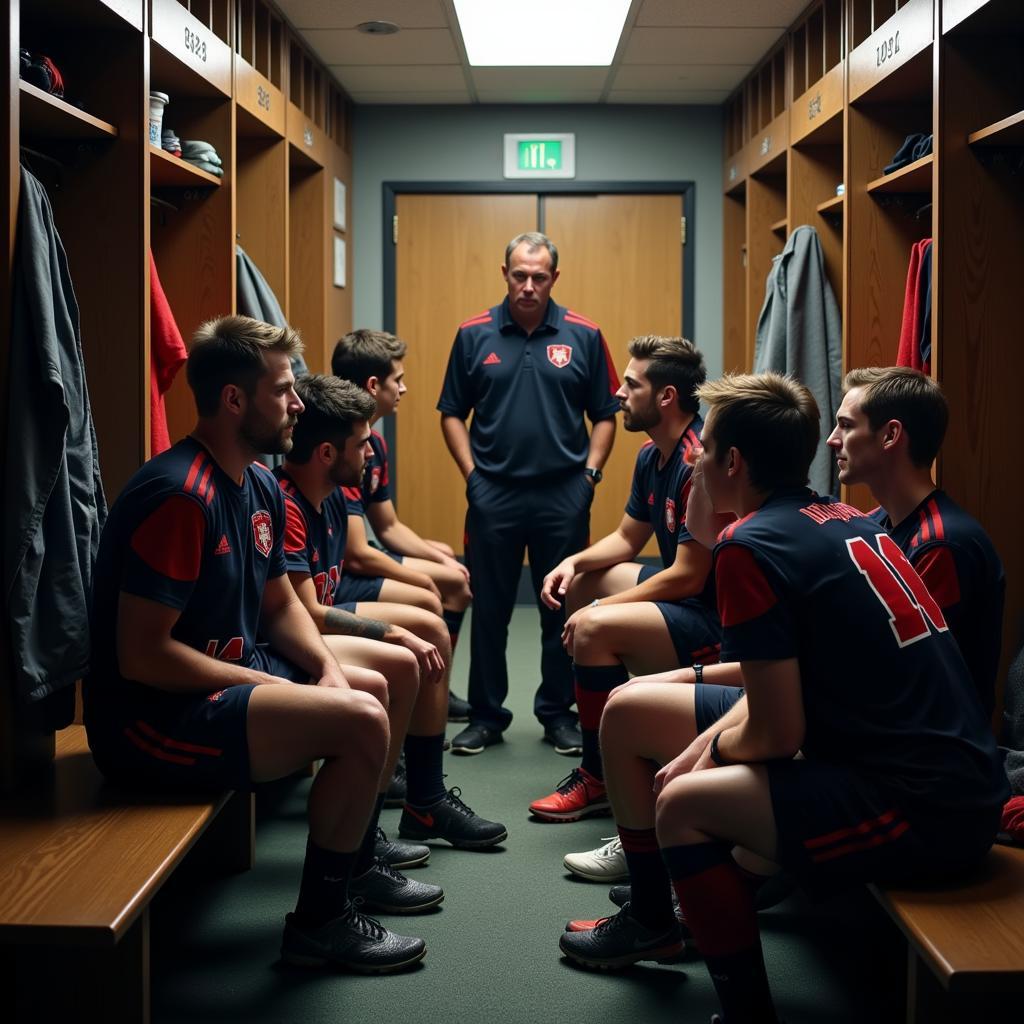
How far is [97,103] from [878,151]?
2315 millimetres

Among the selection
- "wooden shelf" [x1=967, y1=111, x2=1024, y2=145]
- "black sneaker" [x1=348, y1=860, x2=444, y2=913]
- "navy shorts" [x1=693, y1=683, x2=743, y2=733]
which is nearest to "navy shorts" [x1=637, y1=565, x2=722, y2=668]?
"navy shorts" [x1=693, y1=683, x2=743, y2=733]

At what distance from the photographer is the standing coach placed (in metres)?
3.83

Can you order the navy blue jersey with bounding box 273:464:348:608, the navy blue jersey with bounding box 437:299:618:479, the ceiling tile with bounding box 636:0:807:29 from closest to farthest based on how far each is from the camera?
the navy blue jersey with bounding box 273:464:348:608, the navy blue jersey with bounding box 437:299:618:479, the ceiling tile with bounding box 636:0:807:29

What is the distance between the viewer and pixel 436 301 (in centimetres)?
632

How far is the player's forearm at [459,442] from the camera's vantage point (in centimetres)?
404

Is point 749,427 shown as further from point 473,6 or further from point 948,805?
point 473,6

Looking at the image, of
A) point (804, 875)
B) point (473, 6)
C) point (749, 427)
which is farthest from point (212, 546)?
point (473, 6)

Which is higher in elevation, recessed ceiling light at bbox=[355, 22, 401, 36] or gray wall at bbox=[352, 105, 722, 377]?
recessed ceiling light at bbox=[355, 22, 401, 36]

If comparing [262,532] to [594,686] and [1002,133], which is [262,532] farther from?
[1002,133]

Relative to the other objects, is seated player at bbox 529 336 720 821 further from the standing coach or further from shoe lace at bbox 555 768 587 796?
the standing coach

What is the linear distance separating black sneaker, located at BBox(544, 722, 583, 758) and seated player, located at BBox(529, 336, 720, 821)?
49 cm

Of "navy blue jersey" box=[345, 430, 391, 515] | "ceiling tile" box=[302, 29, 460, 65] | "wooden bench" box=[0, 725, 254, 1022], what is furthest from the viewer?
"ceiling tile" box=[302, 29, 460, 65]

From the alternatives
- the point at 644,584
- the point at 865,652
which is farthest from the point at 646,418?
the point at 865,652

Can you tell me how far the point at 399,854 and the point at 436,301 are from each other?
159 inches
